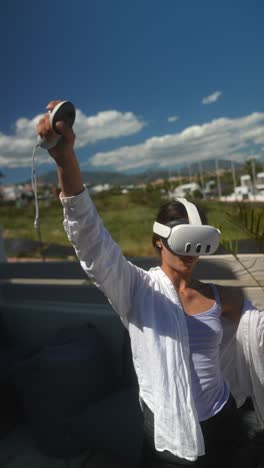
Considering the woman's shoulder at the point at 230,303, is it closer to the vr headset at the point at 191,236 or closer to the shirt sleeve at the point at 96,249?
the vr headset at the point at 191,236

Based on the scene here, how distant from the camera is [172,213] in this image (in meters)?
1.17

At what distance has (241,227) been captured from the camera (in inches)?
78.7

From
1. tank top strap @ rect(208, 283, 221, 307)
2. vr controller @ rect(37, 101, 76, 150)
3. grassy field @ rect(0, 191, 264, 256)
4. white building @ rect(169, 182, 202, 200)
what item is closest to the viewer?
vr controller @ rect(37, 101, 76, 150)

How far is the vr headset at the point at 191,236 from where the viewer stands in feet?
3.57

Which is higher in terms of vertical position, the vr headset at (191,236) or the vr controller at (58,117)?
the vr controller at (58,117)

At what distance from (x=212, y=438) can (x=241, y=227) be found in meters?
1.14

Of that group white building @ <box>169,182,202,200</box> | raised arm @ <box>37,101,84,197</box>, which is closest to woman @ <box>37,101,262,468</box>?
raised arm @ <box>37,101,84,197</box>

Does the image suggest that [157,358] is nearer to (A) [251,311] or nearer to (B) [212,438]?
(B) [212,438]

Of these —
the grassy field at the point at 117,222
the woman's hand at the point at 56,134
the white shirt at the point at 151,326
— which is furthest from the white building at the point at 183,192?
the grassy field at the point at 117,222

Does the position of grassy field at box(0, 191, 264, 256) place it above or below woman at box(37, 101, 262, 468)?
below

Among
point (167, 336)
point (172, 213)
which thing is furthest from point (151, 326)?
point (172, 213)

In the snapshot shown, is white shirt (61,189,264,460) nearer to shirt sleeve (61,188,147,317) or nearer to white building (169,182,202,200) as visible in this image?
shirt sleeve (61,188,147,317)

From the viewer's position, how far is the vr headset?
109cm

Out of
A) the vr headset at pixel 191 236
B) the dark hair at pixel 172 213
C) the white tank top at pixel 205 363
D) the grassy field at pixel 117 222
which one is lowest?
the grassy field at pixel 117 222
